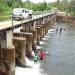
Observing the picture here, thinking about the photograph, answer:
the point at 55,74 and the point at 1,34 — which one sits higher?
the point at 1,34

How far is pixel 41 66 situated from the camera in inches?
1459

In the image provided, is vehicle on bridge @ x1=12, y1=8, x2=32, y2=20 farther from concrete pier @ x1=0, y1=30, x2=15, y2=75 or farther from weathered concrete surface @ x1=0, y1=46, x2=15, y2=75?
weathered concrete surface @ x1=0, y1=46, x2=15, y2=75

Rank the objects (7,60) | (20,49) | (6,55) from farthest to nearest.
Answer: (20,49) < (7,60) < (6,55)

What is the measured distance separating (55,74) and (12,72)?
629 cm

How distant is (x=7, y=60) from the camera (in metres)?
29.4

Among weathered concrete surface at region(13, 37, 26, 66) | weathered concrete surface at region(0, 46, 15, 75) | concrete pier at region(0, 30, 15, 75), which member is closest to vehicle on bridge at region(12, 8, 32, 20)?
weathered concrete surface at region(13, 37, 26, 66)

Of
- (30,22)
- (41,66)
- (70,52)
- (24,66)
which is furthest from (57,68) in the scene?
(30,22)

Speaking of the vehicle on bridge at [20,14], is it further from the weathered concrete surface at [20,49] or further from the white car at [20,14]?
the weathered concrete surface at [20,49]

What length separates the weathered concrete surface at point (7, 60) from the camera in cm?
2927

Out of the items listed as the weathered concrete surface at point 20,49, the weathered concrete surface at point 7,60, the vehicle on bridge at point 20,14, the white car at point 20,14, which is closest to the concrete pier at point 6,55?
the weathered concrete surface at point 7,60

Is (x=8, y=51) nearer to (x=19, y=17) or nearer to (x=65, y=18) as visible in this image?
(x=19, y=17)

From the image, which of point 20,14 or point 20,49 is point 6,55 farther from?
point 20,14

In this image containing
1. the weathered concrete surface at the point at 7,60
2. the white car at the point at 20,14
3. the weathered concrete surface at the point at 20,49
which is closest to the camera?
the weathered concrete surface at the point at 7,60

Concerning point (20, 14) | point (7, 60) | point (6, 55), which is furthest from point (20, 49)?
point (20, 14)
